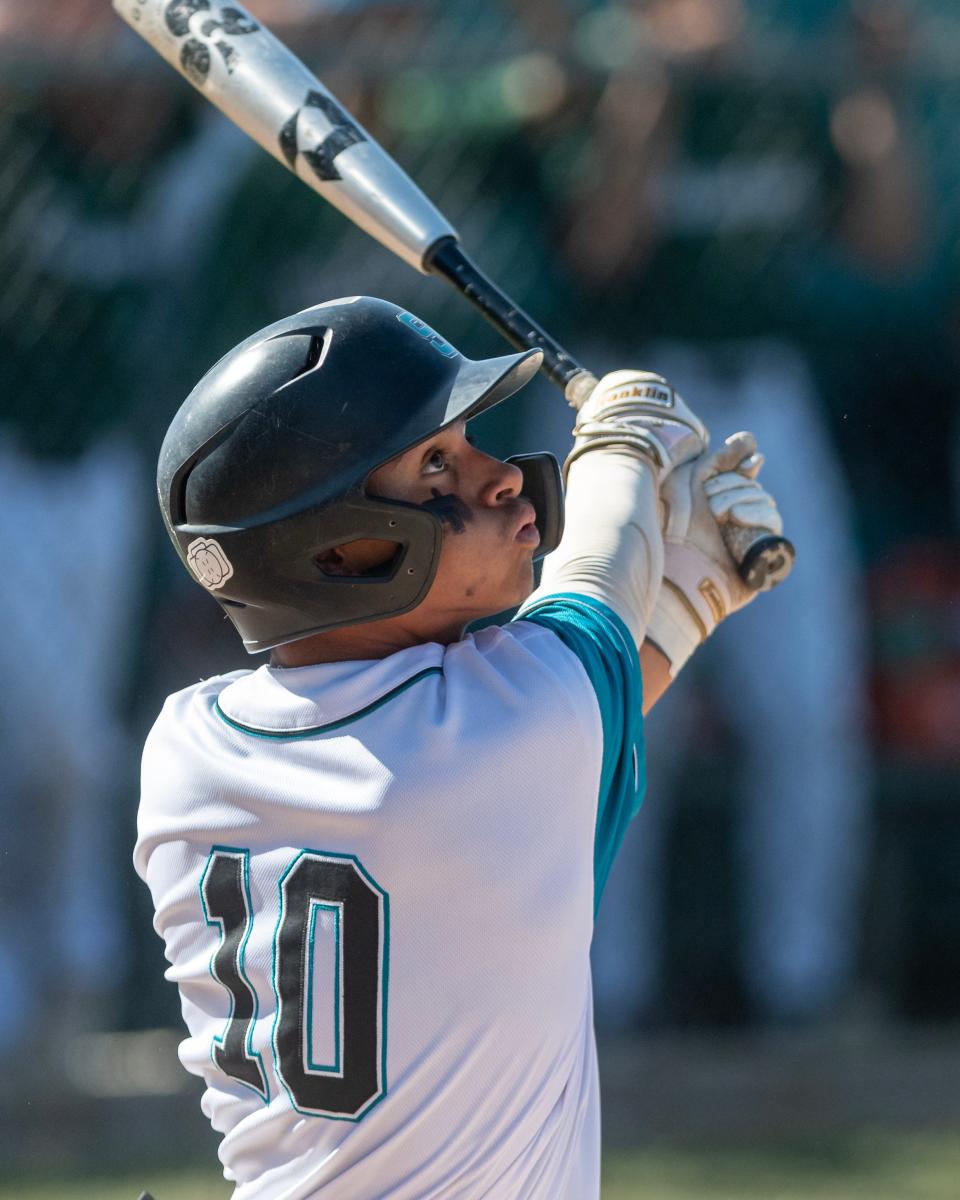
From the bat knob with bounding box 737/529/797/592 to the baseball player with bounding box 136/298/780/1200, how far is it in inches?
13.4

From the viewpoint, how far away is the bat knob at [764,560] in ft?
6.50

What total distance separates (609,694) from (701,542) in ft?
1.53

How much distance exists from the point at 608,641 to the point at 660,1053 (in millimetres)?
3150

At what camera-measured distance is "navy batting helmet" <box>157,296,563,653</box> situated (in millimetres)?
1515

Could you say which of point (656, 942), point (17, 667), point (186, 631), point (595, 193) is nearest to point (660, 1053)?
point (656, 942)

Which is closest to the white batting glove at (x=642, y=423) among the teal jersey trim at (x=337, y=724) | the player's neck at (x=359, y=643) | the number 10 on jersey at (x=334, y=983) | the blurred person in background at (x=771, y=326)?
the player's neck at (x=359, y=643)

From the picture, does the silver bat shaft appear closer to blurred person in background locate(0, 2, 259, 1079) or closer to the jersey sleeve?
the jersey sleeve

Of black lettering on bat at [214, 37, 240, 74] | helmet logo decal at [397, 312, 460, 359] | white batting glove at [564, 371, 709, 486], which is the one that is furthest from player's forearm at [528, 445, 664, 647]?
black lettering on bat at [214, 37, 240, 74]

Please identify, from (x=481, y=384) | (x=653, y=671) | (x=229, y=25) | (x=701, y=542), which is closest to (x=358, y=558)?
(x=481, y=384)

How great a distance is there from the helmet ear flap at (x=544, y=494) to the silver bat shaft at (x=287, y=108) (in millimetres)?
688

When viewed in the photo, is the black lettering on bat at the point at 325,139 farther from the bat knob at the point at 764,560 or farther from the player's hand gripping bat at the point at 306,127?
the bat knob at the point at 764,560

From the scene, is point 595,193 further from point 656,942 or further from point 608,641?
point 608,641

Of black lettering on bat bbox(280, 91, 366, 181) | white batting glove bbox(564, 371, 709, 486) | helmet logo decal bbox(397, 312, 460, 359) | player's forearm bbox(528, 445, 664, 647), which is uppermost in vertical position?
black lettering on bat bbox(280, 91, 366, 181)

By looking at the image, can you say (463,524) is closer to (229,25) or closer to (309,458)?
(309,458)
